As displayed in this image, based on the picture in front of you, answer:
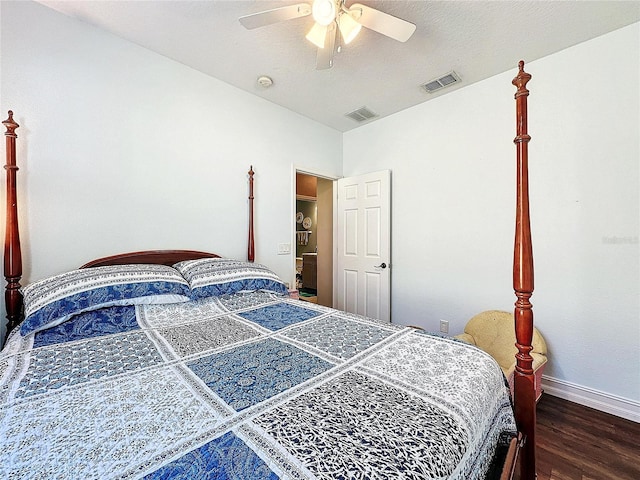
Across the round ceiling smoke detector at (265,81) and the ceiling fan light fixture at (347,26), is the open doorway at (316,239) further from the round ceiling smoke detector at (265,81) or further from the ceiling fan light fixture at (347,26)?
the ceiling fan light fixture at (347,26)

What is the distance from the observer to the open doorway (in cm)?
436

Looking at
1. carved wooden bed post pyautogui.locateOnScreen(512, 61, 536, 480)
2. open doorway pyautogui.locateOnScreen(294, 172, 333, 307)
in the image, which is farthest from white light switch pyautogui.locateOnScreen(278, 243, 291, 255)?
carved wooden bed post pyautogui.locateOnScreen(512, 61, 536, 480)

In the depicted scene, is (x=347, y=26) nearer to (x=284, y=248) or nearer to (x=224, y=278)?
(x=224, y=278)

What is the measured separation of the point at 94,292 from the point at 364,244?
2660mm

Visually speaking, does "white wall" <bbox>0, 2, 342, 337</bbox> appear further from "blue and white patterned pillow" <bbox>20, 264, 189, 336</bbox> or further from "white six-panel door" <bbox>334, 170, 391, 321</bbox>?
"white six-panel door" <bbox>334, 170, 391, 321</bbox>

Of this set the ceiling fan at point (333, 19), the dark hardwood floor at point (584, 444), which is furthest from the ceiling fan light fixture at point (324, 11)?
the dark hardwood floor at point (584, 444)

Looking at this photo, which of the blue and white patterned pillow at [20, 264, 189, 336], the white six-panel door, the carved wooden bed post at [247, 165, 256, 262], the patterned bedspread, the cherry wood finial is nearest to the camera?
the patterned bedspread

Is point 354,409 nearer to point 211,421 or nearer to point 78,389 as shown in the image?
point 211,421

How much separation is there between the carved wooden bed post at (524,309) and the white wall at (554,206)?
1324 mm

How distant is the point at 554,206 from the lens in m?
2.21

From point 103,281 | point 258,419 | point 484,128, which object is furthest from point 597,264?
point 103,281

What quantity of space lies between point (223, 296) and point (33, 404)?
1.22 m

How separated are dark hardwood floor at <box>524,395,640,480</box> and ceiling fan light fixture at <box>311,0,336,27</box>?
2697 mm

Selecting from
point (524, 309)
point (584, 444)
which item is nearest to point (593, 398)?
point (584, 444)
